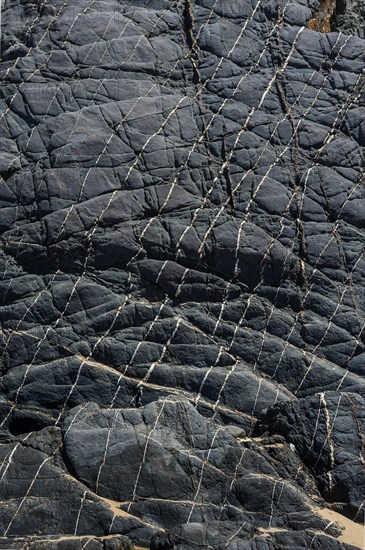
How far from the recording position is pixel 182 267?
19.1 metres

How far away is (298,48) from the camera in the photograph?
68.2 feet

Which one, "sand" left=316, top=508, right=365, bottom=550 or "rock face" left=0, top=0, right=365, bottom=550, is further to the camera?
"rock face" left=0, top=0, right=365, bottom=550

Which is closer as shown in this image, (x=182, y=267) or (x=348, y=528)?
(x=348, y=528)

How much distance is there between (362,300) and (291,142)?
10.8ft

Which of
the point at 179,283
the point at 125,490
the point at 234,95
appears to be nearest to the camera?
the point at 125,490

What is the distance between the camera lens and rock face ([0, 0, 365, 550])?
16.6 meters

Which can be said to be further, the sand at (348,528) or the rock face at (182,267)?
the rock face at (182,267)

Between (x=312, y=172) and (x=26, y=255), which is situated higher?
(x=312, y=172)

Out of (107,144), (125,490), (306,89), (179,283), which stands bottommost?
(125,490)

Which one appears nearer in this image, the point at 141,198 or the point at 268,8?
the point at 141,198

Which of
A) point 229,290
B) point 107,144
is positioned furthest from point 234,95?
point 229,290

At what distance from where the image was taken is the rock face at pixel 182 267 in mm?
16609

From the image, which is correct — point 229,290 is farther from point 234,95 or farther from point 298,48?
point 298,48

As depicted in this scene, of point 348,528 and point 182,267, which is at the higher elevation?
point 182,267
